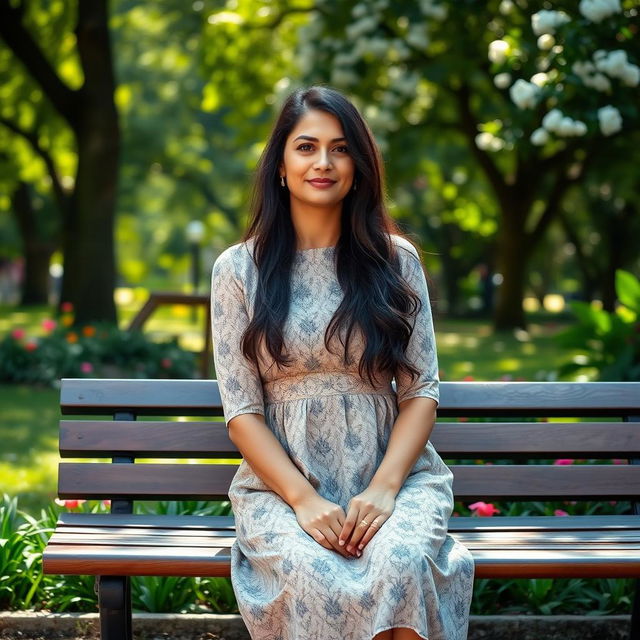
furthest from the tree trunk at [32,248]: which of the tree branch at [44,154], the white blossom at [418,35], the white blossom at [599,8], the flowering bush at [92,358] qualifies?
the white blossom at [599,8]

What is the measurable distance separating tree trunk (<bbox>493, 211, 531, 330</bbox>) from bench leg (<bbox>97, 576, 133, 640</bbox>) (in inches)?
748

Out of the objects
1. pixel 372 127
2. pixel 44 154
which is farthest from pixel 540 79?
pixel 44 154

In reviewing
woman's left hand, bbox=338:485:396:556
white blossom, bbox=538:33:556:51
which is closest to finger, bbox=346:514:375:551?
woman's left hand, bbox=338:485:396:556

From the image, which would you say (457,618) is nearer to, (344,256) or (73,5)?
(344,256)

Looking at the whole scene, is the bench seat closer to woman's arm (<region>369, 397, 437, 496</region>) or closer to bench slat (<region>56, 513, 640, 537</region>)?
bench slat (<region>56, 513, 640, 537</region>)

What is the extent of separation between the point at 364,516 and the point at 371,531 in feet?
0.18

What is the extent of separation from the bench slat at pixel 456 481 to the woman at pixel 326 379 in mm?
345

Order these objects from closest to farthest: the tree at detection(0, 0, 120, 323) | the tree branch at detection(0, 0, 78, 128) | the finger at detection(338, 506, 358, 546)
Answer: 1. the finger at detection(338, 506, 358, 546)
2. the tree at detection(0, 0, 120, 323)
3. the tree branch at detection(0, 0, 78, 128)

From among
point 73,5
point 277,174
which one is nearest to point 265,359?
point 277,174

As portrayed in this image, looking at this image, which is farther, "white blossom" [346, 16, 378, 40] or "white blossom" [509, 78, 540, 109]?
"white blossom" [346, 16, 378, 40]

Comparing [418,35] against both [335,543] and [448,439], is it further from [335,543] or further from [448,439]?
[335,543]

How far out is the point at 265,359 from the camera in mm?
3672

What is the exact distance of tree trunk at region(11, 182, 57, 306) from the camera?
35094 mm

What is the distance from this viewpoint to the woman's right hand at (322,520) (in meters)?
3.26
